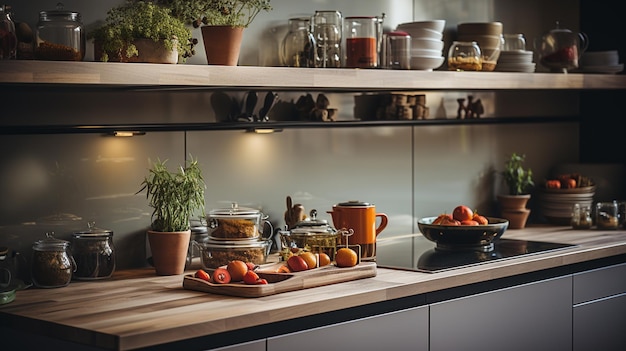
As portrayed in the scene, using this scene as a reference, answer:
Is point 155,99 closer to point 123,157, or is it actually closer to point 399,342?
point 123,157

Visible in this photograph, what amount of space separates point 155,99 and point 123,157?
235 mm

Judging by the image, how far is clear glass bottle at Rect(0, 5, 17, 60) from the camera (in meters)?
2.73

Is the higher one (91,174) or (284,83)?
(284,83)

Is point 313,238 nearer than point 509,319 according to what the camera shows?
Yes

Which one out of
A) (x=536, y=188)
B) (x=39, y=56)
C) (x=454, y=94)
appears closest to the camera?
(x=39, y=56)

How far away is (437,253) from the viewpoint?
372 cm

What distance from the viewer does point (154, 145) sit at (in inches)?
134

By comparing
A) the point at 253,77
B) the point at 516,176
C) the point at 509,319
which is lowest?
the point at 509,319

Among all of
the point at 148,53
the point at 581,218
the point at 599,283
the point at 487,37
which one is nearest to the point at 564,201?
the point at 581,218

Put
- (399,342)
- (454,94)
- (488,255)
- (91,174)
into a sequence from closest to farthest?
1. (399,342)
2. (91,174)
3. (488,255)
4. (454,94)

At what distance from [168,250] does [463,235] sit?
118 centimetres

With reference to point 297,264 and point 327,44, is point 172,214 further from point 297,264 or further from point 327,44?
point 327,44

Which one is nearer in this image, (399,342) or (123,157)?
(399,342)

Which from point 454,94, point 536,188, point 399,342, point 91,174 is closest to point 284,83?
point 91,174
